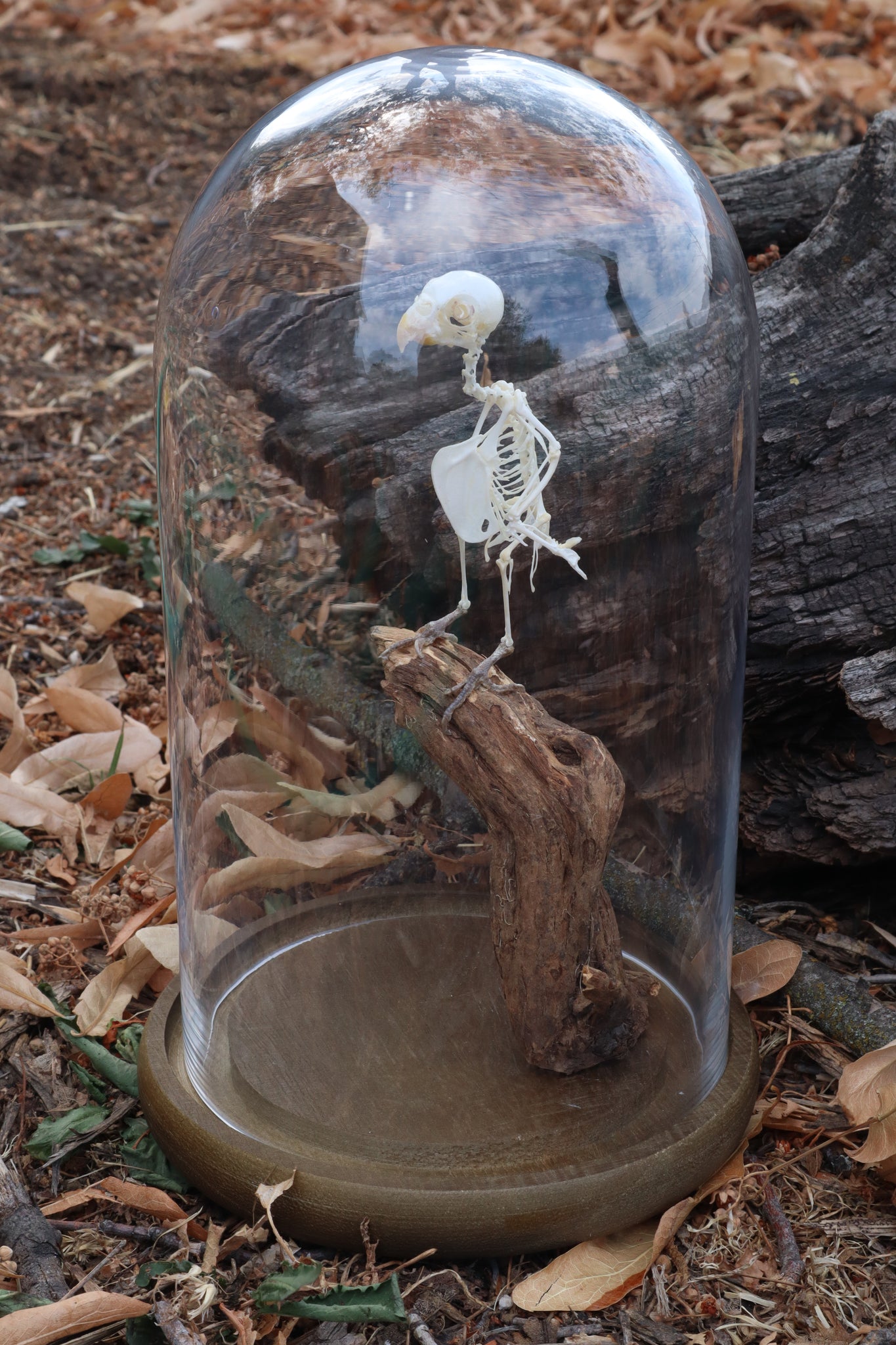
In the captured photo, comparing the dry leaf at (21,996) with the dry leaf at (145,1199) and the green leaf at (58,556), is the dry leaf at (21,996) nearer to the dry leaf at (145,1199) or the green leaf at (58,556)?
the dry leaf at (145,1199)

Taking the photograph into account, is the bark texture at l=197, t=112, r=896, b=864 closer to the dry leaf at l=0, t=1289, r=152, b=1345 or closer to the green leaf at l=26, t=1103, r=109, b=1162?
the green leaf at l=26, t=1103, r=109, b=1162

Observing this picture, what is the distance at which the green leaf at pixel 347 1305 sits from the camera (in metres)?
0.96

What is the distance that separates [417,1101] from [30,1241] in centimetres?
34

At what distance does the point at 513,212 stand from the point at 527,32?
314 centimetres

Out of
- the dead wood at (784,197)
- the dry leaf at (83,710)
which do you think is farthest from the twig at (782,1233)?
the dead wood at (784,197)

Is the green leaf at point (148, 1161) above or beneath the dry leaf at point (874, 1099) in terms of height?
beneath

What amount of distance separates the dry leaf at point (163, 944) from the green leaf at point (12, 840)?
228mm

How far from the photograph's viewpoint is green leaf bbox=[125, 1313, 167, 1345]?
965mm

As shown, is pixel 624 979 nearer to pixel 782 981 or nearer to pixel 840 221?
pixel 782 981

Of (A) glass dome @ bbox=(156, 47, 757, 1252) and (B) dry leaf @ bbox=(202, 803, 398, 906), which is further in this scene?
(B) dry leaf @ bbox=(202, 803, 398, 906)

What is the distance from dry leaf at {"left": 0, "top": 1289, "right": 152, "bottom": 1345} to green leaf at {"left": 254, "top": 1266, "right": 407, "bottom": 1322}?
10cm

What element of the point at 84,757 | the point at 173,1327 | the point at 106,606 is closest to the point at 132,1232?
the point at 173,1327

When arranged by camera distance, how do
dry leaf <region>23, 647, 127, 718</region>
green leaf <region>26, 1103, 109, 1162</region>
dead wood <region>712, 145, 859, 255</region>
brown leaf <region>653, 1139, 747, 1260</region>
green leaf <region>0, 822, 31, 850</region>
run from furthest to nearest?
dry leaf <region>23, 647, 127, 718</region>, dead wood <region>712, 145, 859, 255</region>, green leaf <region>0, 822, 31, 850</region>, green leaf <region>26, 1103, 109, 1162</region>, brown leaf <region>653, 1139, 747, 1260</region>

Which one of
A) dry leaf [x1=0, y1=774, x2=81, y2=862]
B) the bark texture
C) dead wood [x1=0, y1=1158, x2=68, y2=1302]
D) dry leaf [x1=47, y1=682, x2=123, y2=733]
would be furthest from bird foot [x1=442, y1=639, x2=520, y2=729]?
dry leaf [x1=47, y1=682, x2=123, y2=733]
